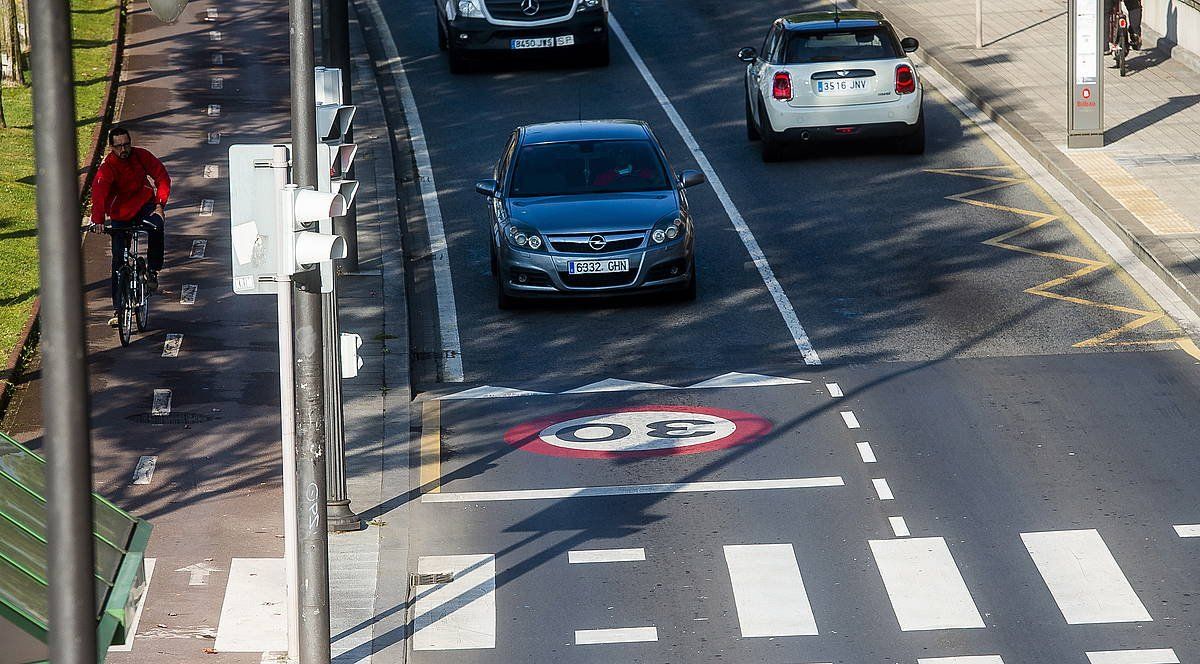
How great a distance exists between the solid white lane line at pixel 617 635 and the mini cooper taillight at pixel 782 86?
1227 centimetres

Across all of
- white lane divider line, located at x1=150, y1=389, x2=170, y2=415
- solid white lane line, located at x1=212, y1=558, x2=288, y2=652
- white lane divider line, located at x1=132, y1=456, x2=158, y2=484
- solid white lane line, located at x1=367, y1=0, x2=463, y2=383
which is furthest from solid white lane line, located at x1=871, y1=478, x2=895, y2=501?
white lane divider line, located at x1=150, y1=389, x2=170, y2=415

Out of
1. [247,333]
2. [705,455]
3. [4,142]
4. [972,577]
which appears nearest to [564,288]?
[247,333]

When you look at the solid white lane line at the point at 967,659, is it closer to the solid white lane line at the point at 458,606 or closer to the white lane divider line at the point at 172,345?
the solid white lane line at the point at 458,606

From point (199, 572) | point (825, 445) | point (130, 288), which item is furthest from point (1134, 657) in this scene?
point (130, 288)

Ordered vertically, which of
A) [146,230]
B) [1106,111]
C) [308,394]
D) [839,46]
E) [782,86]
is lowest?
[1106,111]

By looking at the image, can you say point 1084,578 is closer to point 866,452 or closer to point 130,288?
point 866,452

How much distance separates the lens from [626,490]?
41.4ft

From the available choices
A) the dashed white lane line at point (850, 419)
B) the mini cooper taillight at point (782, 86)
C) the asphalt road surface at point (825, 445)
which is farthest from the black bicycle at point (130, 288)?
the mini cooper taillight at point (782, 86)

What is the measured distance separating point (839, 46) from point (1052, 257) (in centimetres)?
480

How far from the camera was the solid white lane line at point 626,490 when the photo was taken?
12539 mm

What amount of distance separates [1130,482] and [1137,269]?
232 inches

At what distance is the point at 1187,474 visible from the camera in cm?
1243

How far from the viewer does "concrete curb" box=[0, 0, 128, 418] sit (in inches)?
574

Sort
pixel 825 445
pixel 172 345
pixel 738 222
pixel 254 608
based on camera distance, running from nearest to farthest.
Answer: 1. pixel 254 608
2. pixel 825 445
3. pixel 172 345
4. pixel 738 222
